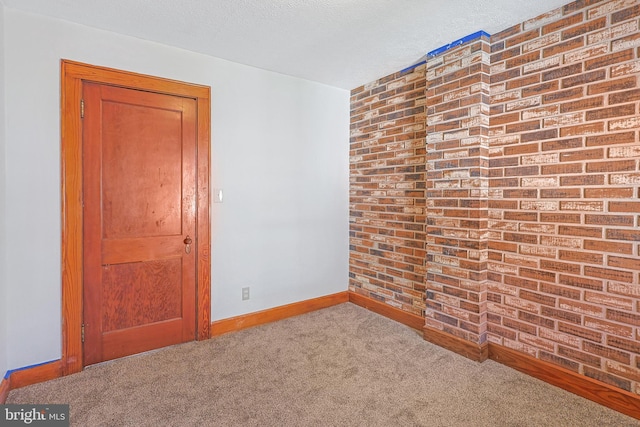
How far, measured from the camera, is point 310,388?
1998 millimetres

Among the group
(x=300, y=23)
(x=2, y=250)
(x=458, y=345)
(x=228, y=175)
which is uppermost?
(x=300, y=23)

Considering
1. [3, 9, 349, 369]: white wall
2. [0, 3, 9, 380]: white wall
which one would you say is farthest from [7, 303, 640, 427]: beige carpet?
[3, 9, 349, 369]: white wall

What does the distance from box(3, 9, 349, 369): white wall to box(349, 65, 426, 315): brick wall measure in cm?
18

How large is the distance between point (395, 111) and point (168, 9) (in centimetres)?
205

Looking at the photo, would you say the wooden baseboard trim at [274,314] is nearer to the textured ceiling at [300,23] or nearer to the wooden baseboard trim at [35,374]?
the wooden baseboard trim at [35,374]

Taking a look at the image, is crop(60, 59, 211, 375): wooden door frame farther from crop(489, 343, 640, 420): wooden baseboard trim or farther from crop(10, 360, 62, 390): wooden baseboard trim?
crop(489, 343, 640, 420): wooden baseboard trim

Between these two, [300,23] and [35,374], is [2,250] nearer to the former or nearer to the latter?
[35,374]

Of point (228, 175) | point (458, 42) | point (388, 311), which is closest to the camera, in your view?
point (458, 42)

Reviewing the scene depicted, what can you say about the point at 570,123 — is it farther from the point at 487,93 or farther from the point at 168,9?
the point at 168,9

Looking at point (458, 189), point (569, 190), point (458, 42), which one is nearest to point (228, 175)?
point (458, 189)

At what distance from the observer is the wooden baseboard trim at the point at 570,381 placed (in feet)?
5.72

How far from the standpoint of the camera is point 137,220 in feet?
7.96

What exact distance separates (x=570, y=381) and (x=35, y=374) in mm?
3411

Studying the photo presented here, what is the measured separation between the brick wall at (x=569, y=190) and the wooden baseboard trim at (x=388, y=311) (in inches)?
26.4
